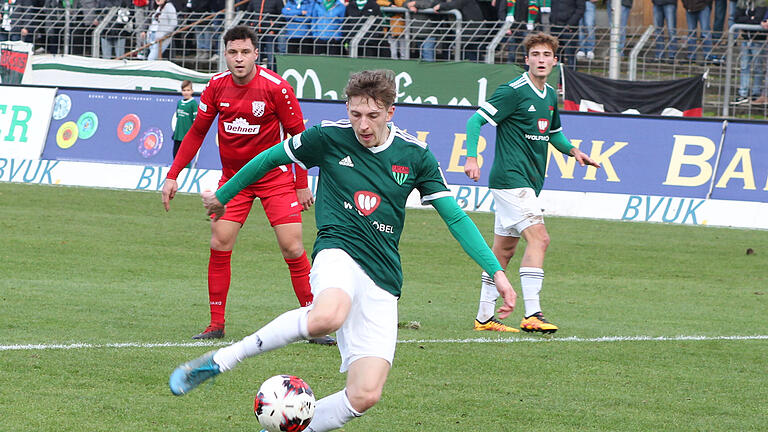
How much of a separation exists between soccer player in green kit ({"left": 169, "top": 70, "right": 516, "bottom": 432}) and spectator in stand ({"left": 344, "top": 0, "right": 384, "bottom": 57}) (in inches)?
629

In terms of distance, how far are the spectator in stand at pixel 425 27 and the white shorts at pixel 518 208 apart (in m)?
12.2

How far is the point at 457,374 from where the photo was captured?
7.15 m

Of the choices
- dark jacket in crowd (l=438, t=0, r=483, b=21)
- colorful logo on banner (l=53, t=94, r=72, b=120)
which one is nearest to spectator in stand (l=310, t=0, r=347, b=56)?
dark jacket in crowd (l=438, t=0, r=483, b=21)

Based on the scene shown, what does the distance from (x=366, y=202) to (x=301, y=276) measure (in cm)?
290

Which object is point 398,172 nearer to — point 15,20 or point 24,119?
point 24,119

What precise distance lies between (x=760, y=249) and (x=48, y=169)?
11830 millimetres

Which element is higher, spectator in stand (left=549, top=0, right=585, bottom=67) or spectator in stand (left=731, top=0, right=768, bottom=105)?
spectator in stand (left=549, top=0, right=585, bottom=67)

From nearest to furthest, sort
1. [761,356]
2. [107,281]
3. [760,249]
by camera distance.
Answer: [761,356], [107,281], [760,249]

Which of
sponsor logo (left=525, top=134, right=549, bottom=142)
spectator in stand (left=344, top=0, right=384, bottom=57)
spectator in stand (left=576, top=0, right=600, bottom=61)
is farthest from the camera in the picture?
spectator in stand (left=344, top=0, right=384, bottom=57)

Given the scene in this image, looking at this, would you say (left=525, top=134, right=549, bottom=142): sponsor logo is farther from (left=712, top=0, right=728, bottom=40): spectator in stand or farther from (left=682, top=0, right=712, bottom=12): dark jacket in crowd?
(left=682, top=0, right=712, bottom=12): dark jacket in crowd

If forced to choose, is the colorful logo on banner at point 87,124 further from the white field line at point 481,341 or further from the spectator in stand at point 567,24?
the white field line at point 481,341

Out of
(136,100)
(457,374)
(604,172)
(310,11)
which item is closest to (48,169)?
(136,100)

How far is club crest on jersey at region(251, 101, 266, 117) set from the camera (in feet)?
26.7

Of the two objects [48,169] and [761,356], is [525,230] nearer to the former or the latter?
[761,356]
